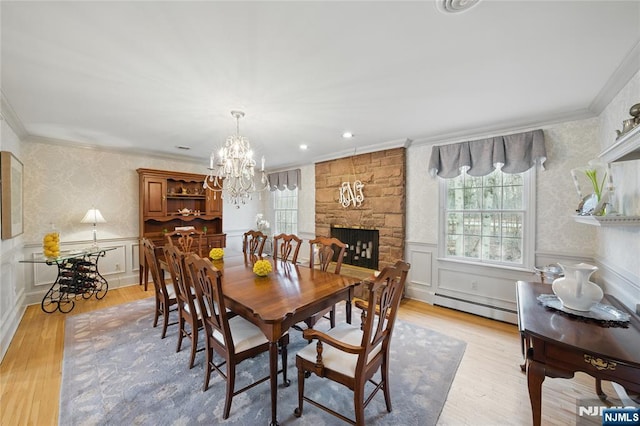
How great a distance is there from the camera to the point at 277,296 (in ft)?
6.22

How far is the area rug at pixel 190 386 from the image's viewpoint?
1.69 m

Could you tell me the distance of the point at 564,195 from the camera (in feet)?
9.16

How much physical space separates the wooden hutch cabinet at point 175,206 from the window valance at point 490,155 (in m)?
4.29

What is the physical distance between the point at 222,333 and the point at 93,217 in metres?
3.64

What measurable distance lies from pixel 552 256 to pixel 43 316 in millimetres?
6317

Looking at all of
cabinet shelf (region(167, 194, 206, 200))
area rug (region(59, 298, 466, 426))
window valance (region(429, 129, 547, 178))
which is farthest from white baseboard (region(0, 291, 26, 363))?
window valance (region(429, 129, 547, 178))

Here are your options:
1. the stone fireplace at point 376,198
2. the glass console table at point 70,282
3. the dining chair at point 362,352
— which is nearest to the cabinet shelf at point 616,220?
the dining chair at point 362,352

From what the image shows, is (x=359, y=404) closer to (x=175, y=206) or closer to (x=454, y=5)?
(x=454, y=5)

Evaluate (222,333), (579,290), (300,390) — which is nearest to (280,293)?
(222,333)

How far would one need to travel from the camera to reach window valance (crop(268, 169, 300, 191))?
223 inches

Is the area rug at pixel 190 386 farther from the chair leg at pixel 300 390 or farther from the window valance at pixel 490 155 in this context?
the window valance at pixel 490 155

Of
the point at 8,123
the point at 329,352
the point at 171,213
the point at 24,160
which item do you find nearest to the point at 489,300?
the point at 329,352

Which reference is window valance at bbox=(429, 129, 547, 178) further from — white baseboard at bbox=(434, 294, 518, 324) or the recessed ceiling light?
the recessed ceiling light

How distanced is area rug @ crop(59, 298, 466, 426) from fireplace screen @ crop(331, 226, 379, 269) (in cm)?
164
